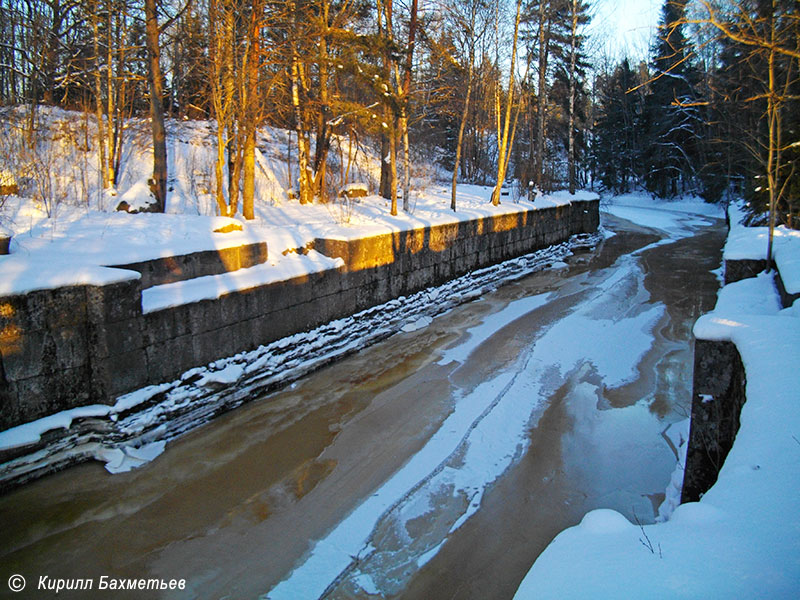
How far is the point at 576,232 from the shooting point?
864 inches

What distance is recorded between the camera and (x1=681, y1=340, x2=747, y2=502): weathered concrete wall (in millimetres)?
4492

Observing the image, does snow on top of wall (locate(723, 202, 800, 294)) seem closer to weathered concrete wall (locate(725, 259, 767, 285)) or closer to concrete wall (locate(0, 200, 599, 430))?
weathered concrete wall (locate(725, 259, 767, 285))

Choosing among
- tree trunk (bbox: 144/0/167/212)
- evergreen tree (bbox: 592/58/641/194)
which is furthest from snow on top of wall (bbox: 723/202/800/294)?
evergreen tree (bbox: 592/58/641/194)

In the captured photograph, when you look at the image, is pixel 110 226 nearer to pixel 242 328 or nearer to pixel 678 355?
pixel 242 328

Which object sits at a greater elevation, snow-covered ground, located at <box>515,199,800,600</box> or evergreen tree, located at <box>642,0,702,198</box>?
evergreen tree, located at <box>642,0,702,198</box>

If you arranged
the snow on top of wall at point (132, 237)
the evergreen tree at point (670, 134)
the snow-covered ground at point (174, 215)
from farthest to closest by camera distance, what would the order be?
the evergreen tree at point (670, 134)
the snow-covered ground at point (174, 215)
the snow on top of wall at point (132, 237)

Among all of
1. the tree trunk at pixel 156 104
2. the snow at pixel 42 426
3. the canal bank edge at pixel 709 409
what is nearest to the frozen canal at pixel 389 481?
the snow at pixel 42 426

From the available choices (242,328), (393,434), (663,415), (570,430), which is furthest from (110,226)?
(663,415)

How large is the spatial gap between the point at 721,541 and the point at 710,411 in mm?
2485

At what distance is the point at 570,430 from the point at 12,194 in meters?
9.84

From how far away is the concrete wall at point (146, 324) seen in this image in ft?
18.7

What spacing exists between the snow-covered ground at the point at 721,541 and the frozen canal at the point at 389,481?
185 cm

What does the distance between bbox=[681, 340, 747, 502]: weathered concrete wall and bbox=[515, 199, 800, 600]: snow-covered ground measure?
0.95m

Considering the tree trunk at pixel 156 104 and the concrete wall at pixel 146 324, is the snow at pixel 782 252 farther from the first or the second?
the tree trunk at pixel 156 104
